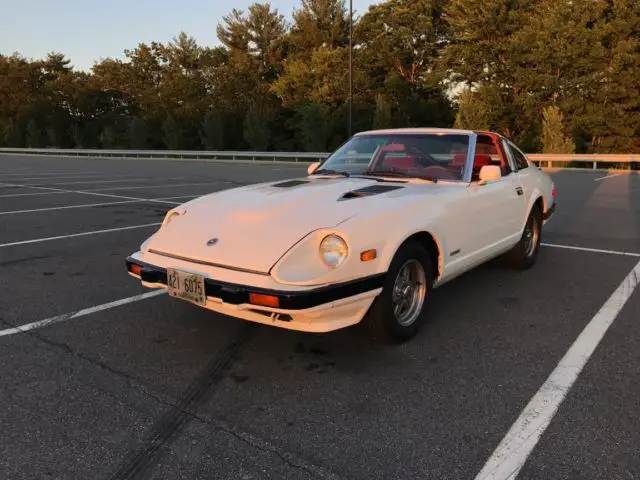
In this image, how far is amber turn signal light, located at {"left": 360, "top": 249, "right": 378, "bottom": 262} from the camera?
3.22m

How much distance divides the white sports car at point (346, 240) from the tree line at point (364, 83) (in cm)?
2270

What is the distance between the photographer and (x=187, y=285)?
3.33 meters

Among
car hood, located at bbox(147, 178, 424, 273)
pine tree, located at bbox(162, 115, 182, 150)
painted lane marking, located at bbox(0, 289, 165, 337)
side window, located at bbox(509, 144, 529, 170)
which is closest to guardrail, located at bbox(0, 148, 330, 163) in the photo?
pine tree, located at bbox(162, 115, 182, 150)

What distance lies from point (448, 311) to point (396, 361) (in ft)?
3.63

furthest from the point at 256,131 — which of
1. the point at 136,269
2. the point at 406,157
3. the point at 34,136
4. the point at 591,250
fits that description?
the point at 136,269

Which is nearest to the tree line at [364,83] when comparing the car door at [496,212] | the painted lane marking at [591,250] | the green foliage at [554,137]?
the green foliage at [554,137]

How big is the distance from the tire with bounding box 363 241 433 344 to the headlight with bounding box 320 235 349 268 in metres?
0.37

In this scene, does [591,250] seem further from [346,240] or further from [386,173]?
[346,240]

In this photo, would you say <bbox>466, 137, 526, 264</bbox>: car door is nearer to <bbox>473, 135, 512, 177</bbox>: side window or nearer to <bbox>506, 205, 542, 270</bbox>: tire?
<bbox>473, 135, 512, 177</bbox>: side window

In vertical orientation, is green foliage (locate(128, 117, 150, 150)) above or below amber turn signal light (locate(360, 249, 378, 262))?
above

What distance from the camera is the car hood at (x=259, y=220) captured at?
3.29m

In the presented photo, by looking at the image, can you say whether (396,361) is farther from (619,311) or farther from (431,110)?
(431,110)

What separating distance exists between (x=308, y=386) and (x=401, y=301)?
99 centimetres

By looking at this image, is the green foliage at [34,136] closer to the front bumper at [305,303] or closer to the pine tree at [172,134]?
the pine tree at [172,134]
